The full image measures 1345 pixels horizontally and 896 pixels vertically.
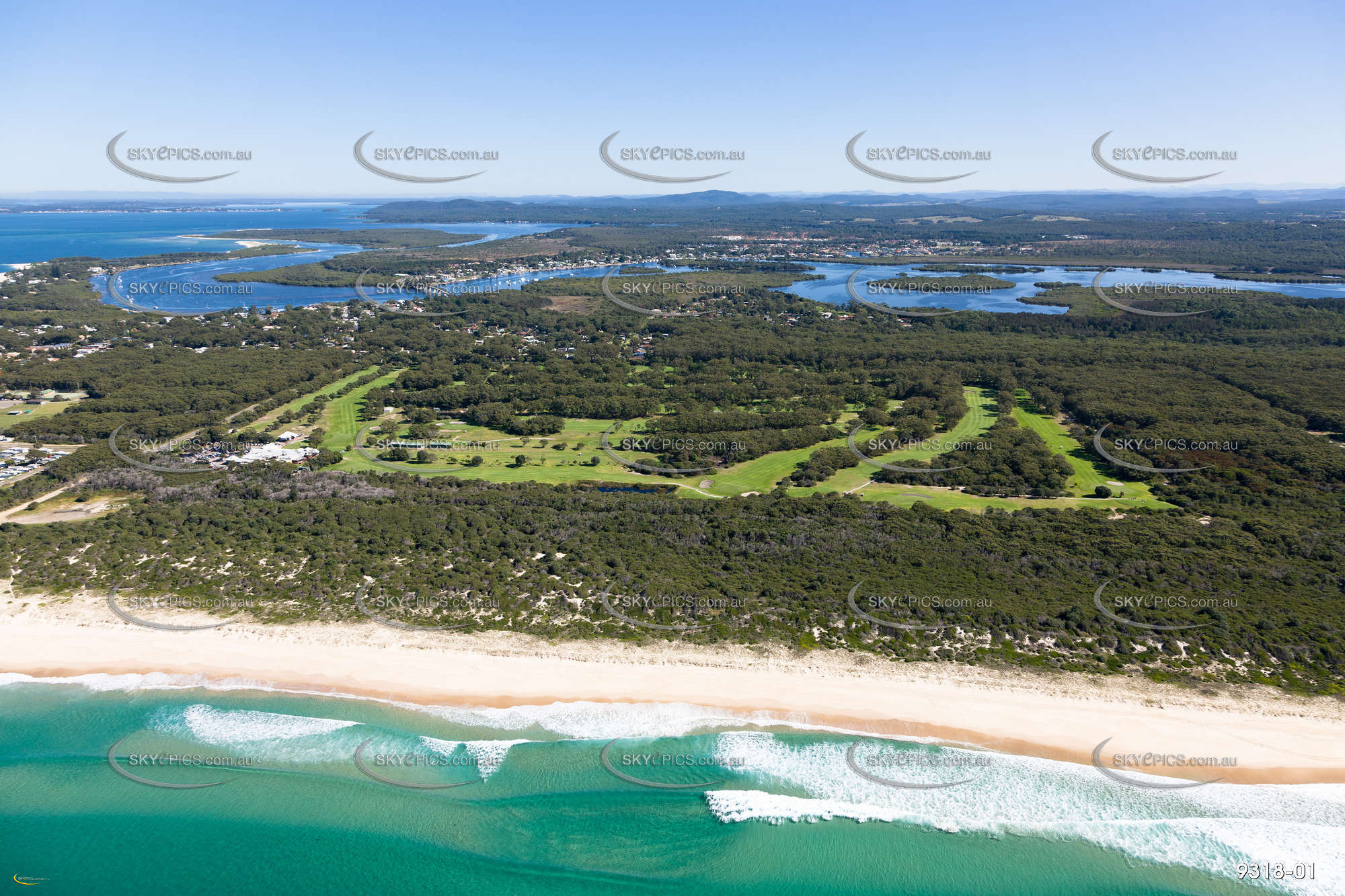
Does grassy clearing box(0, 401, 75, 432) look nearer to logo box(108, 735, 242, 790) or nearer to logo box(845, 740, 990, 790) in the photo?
logo box(108, 735, 242, 790)

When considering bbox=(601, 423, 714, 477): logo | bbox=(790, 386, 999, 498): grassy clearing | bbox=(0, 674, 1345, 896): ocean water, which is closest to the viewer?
bbox=(0, 674, 1345, 896): ocean water

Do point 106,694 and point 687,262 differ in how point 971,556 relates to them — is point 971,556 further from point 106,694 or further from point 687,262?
point 687,262

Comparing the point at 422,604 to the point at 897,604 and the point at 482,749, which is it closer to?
the point at 482,749

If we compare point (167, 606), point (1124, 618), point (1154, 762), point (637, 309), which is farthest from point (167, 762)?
point (637, 309)

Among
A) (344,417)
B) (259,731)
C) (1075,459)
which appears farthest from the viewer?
(344,417)

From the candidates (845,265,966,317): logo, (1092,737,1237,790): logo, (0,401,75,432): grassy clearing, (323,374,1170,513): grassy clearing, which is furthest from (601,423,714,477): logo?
(845,265,966,317): logo
